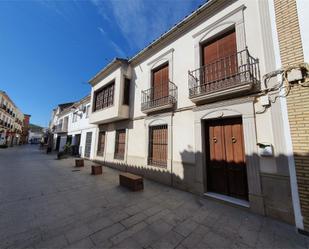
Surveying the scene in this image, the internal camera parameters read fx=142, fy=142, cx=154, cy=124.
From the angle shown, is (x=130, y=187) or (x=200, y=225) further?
(x=130, y=187)

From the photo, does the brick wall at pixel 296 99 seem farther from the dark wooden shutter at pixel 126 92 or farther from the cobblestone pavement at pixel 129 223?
the dark wooden shutter at pixel 126 92

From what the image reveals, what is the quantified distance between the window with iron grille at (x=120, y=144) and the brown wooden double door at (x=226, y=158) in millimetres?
5505

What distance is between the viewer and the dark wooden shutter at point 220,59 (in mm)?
4711

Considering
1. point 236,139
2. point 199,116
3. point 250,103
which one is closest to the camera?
point 250,103

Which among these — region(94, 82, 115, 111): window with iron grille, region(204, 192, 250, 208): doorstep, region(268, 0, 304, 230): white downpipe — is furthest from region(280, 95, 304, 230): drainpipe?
region(94, 82, 115, 111): window with iron grille

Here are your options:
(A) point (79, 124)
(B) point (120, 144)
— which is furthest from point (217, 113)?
(A) point (79, 124)

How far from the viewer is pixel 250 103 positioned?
4.05 m

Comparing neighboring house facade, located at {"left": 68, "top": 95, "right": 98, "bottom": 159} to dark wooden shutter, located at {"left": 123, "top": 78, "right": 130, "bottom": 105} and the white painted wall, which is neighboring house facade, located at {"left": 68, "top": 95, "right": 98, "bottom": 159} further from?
dark wooden shutter, located at {"left": 123, "top": 78, "right": 130, "bottom": 105}

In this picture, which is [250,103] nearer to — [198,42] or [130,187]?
[198,42]

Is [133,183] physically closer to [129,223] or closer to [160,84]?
[129,223]

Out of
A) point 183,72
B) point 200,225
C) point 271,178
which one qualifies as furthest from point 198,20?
point 200,225

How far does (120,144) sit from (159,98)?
14.4ft

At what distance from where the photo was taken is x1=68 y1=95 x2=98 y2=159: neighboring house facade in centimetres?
1262

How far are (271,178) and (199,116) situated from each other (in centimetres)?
263
